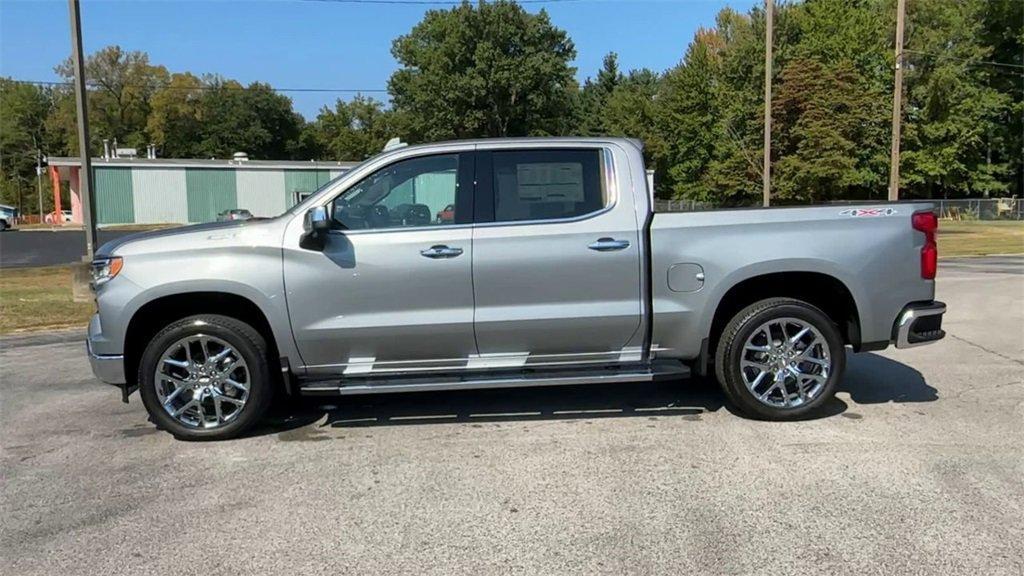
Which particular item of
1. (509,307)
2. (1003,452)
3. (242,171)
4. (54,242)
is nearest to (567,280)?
(509,307)

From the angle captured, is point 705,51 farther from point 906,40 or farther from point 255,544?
point 255,544

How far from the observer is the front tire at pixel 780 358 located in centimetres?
534

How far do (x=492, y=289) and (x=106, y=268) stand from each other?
257 cm

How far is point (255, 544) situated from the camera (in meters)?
3.71

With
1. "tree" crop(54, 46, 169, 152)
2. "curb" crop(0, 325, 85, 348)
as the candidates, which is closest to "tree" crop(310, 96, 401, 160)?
"tree" crop(54, 46, 169, 152)

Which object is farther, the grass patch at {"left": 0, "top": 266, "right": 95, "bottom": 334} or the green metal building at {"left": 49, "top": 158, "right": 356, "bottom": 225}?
the green metal building at {"left": 49, "top": 158, "right": 356, "bottom": 225}

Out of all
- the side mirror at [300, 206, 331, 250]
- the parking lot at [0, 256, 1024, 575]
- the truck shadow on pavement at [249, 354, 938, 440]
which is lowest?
the parking lot at [0, 256, 1024, 575]

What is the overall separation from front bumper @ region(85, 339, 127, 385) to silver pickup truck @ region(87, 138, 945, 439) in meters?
0.01

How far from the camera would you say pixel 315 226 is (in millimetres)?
5008

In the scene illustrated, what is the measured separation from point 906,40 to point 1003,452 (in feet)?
180

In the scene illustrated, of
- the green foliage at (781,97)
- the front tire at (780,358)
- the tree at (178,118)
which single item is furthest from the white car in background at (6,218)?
the front tire at (780,358)

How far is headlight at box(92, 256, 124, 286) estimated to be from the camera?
16.8 ft

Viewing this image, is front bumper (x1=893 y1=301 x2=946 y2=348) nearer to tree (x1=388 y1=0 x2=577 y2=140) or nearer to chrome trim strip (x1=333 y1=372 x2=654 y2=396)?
chrome trim strip (x1=333 y1=372 x2=654 y2=396)

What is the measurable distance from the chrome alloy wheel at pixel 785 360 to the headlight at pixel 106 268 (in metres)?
4.25
